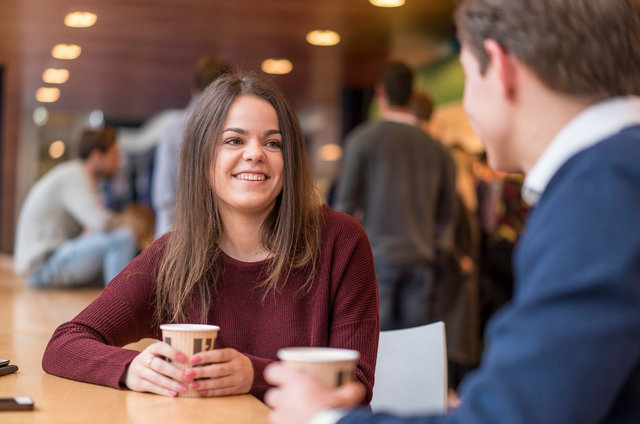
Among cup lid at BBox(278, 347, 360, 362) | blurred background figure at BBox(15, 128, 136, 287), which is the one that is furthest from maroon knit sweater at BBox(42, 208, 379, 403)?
blurred background figure at BBox(15, 128, 136, 287)

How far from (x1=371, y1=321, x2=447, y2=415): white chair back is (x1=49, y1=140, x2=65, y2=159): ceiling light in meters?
10.5

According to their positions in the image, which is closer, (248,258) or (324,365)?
(324,365)

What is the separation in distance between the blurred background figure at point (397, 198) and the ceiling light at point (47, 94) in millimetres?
6249

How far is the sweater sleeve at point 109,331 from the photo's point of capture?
1437 millimetres


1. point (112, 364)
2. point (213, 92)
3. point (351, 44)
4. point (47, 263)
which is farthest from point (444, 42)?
point (112, 364)

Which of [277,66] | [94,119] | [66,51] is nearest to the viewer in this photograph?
[66,51]

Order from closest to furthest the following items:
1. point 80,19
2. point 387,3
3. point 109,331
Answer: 1. point 109,331
2. point 387,3
3. point 80,19

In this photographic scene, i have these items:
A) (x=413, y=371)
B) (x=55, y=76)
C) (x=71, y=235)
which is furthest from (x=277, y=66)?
(x=413, y=371)

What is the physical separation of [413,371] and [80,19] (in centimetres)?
446

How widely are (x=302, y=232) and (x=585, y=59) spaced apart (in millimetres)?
1031

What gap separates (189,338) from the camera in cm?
126

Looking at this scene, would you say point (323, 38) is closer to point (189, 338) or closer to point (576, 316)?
point (189, 338)

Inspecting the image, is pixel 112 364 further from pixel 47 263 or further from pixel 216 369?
pixel 47 263

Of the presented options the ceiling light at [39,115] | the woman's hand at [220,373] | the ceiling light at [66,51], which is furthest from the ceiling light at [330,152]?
the woman's hand at [220,373]
